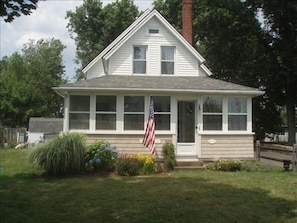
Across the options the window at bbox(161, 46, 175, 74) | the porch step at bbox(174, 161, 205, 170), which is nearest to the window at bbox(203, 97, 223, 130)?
the porch step at bbox(174, 161, 205, 170)

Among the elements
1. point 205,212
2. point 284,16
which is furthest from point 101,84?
point 284,16

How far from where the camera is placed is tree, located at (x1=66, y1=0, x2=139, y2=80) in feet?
134

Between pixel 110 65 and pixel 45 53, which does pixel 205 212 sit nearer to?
pixel 110 65

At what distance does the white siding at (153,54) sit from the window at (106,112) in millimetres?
2613

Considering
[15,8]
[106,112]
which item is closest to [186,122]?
[106,112]

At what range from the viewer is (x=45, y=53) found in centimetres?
6078

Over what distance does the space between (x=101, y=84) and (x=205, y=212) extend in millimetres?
8819

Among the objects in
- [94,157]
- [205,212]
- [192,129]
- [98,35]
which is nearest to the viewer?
[205,212]

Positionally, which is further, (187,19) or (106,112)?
(187,19)

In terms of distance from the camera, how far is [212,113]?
609 inches

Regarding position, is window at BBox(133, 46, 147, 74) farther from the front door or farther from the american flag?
the american flag

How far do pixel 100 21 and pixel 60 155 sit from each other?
32164 millimetres

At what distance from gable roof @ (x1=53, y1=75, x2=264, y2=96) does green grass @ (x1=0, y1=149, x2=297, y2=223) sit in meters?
3.81

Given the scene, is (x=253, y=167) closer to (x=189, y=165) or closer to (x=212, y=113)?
(x=189, y=165)
